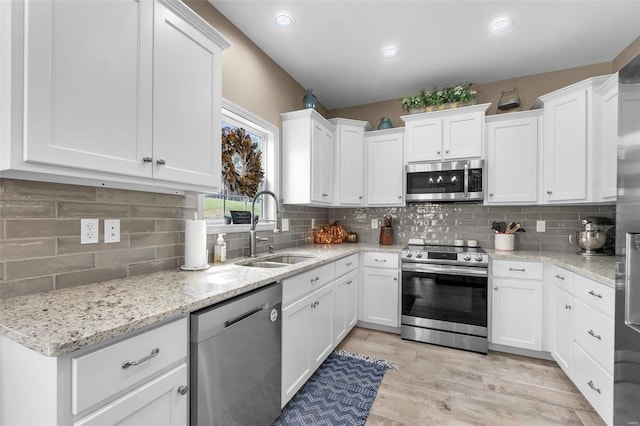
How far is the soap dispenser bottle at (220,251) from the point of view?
6.70ft

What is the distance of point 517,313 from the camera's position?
2602 mm

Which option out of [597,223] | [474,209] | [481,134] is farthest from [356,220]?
[597,223]

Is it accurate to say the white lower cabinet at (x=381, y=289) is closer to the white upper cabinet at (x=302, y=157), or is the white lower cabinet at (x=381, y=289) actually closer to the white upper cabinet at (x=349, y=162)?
the white upper cabinet at (x=349, y=162)

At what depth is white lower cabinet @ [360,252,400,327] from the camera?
9.92 feet

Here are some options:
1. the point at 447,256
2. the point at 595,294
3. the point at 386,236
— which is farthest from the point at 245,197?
the point at 595,294

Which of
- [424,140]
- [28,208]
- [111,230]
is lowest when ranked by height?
[111,230]

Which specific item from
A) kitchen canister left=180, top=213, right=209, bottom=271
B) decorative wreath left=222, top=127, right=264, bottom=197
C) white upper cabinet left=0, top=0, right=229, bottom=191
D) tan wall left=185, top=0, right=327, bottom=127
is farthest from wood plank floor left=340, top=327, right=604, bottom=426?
tan wall left=185, top=0, right=327, bottom=127

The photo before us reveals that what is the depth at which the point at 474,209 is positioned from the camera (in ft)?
10.8

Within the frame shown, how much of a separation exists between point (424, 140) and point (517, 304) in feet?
5.90

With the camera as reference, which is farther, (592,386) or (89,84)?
(592,386)

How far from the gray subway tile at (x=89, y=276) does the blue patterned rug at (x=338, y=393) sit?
1.23 meters

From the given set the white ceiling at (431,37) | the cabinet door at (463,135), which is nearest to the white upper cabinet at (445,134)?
Answer: the cabinet door at (463,135)

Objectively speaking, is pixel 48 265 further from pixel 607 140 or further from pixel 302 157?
pixel 607 140

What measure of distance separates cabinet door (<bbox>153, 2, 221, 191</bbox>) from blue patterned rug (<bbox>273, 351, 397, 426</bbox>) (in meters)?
1.50
